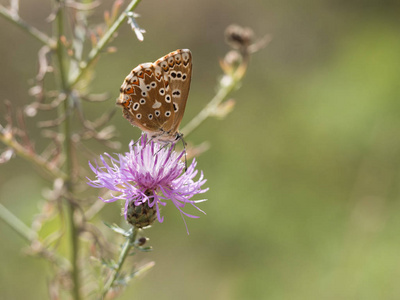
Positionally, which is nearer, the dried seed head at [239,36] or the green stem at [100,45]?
the green stem at [100,45]

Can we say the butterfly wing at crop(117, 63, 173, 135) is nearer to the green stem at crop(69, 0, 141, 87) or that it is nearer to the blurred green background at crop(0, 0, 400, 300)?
the green stem at crop(69, 0, 141, 87)

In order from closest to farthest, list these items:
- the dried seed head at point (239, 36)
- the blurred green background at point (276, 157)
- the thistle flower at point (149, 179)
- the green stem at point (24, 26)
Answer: the thistle flower at point (149, 179), the green stem at point (24, 26), the dried seed head at point (239, 36), the blurred green background at point (276, 157)

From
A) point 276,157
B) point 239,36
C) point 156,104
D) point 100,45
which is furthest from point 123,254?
point 276,157

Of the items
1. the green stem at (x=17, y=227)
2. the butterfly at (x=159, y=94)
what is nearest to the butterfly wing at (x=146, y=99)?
the butterfly at (x=159, y=94)

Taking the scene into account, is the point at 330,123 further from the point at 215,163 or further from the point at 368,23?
the point at 368,23

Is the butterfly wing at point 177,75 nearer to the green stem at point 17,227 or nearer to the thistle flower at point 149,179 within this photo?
the thistle flower at point 149,179

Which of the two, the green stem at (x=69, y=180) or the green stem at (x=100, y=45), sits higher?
the green stem at (x=100, y=45)

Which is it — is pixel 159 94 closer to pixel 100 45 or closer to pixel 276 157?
pixel 100 45
